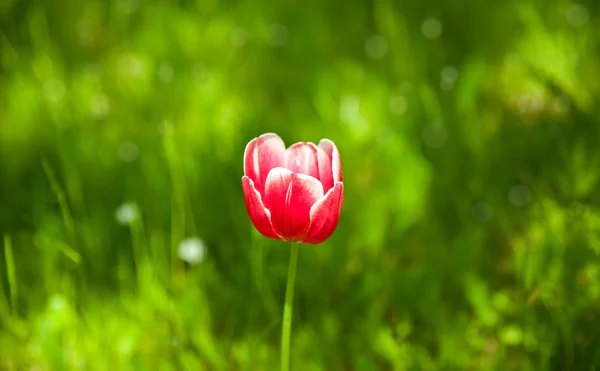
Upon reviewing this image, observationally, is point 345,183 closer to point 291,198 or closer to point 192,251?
point 192,251

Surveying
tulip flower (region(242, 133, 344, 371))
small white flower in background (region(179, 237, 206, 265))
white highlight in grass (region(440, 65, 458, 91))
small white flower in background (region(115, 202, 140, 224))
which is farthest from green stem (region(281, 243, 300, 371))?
white highlight in grass (region(440, 65, 458, 91))

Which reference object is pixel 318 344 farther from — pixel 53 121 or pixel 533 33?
pixel 533 33

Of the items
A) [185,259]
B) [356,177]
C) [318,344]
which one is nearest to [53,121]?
[185,259]

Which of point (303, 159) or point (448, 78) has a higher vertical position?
point (448, 78)

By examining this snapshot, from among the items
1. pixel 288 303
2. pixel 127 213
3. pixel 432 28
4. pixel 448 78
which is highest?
pixel 432 28

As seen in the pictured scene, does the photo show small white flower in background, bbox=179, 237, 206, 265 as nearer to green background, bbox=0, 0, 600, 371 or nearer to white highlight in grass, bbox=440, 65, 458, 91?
green background, bbox=0, 0, 600, 371

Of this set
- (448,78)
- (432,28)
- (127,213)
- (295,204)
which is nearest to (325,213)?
(295,204)

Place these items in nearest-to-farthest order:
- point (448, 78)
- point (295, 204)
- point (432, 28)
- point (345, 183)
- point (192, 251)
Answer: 1. point (295, 204)
2. point (192, 251)
3. point (345, 183)
4. point (448, 78)
5. point (432, 28)
